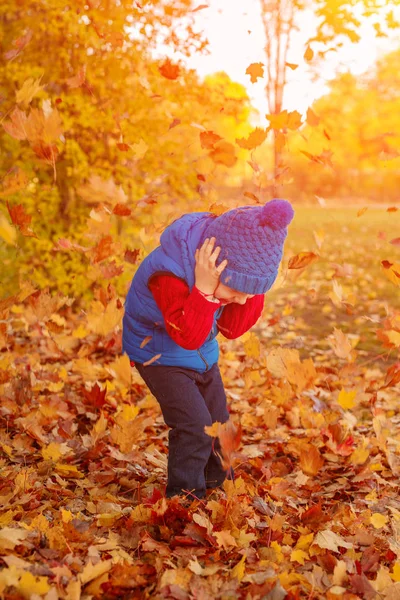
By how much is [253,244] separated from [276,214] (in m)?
0.13

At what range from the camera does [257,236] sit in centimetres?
203

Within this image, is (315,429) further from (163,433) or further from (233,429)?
(233,429)

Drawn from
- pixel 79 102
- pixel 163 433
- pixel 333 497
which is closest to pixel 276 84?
pixel 79 102

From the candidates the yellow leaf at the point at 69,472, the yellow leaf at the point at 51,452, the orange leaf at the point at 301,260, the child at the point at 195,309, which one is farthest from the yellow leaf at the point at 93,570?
the orange leaf at the point at 301,260

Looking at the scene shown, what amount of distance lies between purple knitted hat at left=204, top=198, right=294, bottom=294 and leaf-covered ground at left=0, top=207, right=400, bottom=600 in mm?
456

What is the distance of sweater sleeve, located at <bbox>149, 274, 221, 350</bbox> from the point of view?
2.11m

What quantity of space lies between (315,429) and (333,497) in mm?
609

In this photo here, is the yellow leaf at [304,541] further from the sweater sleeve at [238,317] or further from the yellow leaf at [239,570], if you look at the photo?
the sweater sleeve at [238,317]

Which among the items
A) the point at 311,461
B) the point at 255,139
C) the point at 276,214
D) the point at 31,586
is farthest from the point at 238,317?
the point at 31,586

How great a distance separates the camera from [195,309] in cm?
211

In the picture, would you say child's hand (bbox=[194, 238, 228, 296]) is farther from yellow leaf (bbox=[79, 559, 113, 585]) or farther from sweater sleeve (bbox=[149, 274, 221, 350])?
yellow leaf (bbox=[79, 559, 113, 585])

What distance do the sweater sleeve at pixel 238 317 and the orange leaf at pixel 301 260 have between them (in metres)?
0.41

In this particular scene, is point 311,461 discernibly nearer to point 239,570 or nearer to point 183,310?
point 239,570

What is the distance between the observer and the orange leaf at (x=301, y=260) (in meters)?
2.85
